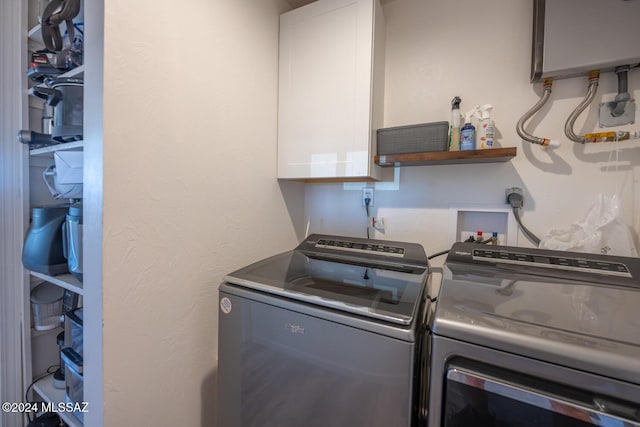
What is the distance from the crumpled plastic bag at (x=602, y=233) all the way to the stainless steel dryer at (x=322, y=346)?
58 cm

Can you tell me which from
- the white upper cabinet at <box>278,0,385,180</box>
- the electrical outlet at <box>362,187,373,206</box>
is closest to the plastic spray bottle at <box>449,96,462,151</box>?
the white upper cabinet at <box>278,0,385,180</box>

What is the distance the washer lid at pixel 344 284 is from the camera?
2.40 ft

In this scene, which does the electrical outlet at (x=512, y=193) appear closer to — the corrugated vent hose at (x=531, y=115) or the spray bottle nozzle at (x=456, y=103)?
the corrugated vent hose at (x=531, y=115)

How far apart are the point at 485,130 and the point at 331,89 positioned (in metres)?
0.70

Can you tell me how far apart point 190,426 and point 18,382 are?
37.9 inches

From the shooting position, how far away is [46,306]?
1.29 m

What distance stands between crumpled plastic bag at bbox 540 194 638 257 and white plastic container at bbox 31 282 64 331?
7.59ft

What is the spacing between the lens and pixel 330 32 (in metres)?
1.23

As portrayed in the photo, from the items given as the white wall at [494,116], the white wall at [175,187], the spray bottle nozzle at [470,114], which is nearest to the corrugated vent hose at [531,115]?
the white wall at [494,116]

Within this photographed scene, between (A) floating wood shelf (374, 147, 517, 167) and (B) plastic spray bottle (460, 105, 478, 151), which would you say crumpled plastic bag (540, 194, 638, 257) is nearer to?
(A) floating wood shelf (374, 147, 517, 167)

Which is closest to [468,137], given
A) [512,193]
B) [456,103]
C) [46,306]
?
[456,103]

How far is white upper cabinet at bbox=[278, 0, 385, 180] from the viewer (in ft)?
3.84

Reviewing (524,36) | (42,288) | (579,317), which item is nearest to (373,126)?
(524,36)

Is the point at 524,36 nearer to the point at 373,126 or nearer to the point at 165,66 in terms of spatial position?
the point at 373,126
